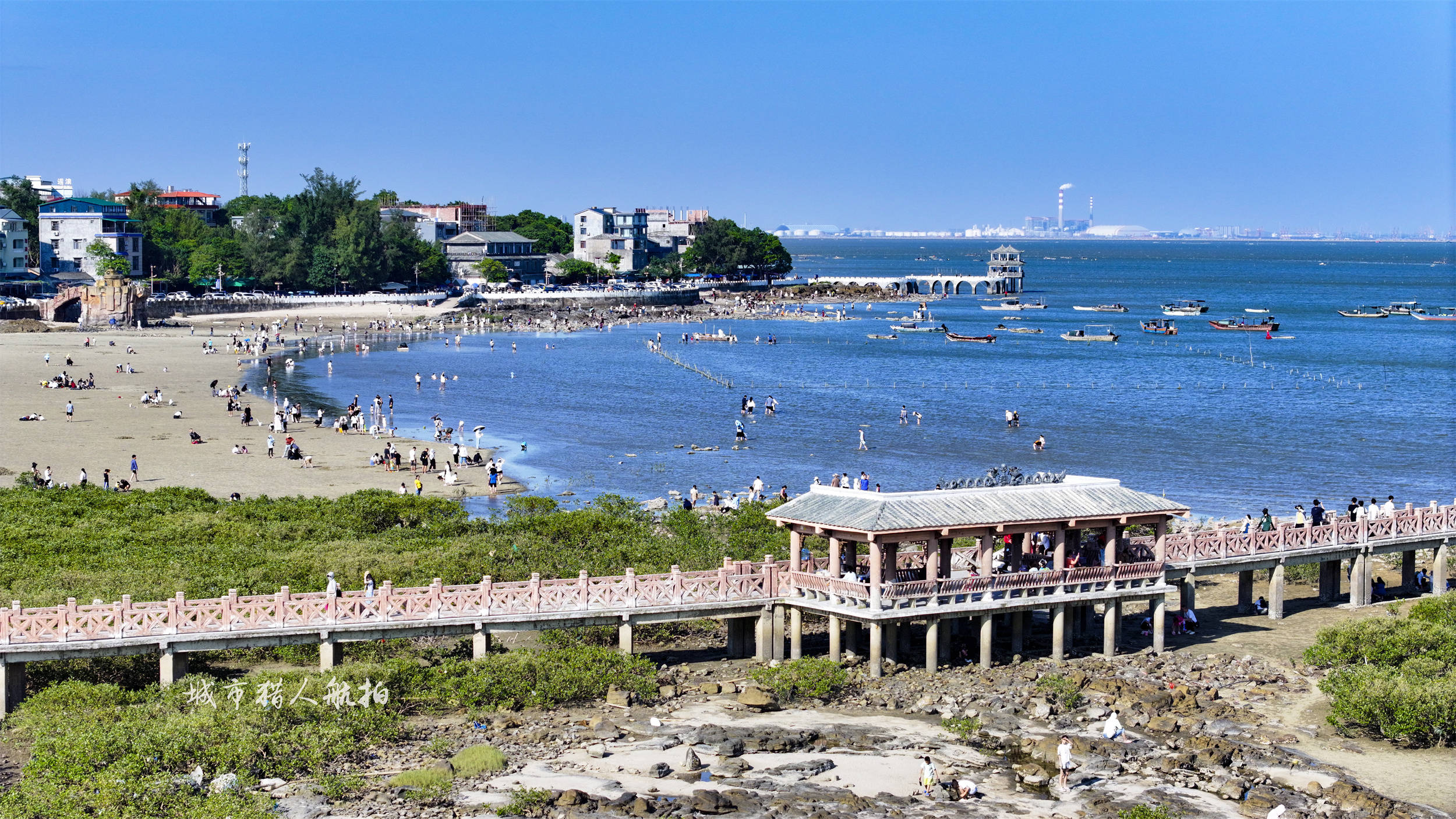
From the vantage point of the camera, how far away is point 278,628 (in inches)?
1137

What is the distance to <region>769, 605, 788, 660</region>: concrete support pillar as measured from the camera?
31.7 metres

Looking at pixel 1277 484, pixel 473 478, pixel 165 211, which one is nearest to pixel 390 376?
pixel 473 478

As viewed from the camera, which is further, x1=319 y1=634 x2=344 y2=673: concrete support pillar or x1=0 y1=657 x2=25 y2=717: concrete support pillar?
x1=319 y1=634 x2=344 y2=673: concrete support pillar

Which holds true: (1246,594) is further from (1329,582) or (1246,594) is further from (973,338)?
(973,338)

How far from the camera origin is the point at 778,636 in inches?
1250

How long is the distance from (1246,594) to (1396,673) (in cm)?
857

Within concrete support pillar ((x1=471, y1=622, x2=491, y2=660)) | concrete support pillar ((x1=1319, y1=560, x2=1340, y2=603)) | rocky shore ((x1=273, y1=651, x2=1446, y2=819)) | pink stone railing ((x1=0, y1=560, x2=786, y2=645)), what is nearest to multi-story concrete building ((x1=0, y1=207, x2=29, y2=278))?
pink stone railing ((x1=0, y1=560, x2=786, y2=645))

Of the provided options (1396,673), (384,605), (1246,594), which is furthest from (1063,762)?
(1246,594)

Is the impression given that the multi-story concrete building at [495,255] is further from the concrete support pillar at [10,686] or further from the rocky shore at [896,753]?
the rocky shore at [896,753]

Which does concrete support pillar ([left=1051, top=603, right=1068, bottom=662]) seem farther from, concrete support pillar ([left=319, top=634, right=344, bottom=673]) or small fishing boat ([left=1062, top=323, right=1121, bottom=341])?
small fishing boat ([left=1062, top=323, right=1121, bottom=341])

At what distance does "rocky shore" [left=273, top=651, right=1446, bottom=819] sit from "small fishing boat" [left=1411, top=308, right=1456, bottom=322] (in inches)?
5648

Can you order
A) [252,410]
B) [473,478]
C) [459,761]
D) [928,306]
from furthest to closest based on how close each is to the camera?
1. [928,306]
2. [252,410]
3. [473,478]
4. [459,761]

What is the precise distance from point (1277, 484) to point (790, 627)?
3227 centimetres

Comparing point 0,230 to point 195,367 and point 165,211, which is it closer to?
point 165,211
